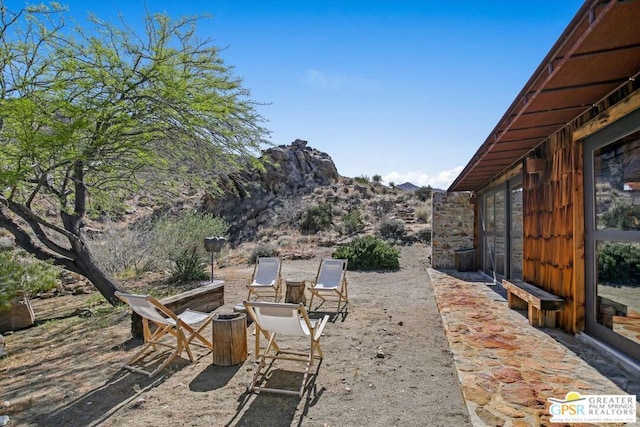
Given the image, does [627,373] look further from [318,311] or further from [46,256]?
[46,256]

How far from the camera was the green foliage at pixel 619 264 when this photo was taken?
10.5 ft

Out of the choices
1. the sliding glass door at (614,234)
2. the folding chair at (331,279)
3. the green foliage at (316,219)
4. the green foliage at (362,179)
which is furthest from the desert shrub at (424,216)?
the sliding glass door at (614,234)

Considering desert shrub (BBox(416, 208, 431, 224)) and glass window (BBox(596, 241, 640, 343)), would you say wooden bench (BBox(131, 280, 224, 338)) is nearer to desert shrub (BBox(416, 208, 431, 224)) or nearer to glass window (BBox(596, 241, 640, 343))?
glass window (BBox(596, 241, 640, 343))

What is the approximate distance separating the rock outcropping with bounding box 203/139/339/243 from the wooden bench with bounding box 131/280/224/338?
1357 centimetres

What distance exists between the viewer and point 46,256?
18.7 feet

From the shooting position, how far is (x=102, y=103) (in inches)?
181

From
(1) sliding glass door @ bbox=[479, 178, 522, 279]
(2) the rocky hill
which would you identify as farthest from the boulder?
(2) the rocky hill

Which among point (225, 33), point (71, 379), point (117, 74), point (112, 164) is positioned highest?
point (225, 33)

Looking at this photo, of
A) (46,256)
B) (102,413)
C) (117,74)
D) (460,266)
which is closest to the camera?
(102,413)

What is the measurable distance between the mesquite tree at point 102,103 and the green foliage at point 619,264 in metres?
4.85

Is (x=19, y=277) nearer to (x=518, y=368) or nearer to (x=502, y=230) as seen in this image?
(x=518, y=368)

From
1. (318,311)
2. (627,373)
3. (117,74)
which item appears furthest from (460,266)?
(117,74)

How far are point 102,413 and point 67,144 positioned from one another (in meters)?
3.25

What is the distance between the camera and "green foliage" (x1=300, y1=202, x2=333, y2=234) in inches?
715
